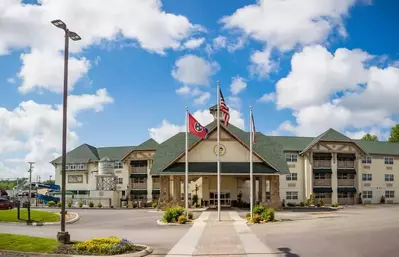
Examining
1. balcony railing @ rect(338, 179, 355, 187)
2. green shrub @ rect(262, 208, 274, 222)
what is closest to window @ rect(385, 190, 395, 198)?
balcony railing @ rect(338, 179, 355, 187)

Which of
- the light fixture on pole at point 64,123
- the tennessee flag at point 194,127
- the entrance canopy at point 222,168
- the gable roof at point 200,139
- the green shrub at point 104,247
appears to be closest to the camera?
the green shrub at point 104,247

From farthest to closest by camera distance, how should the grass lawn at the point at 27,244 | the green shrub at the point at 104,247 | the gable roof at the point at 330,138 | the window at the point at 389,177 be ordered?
1. the window at the point at 389,177
2. the gable roof at the point at 330,138
3. the grass lawn at the point at 27,244
4. the green shrub at the point at 104,247

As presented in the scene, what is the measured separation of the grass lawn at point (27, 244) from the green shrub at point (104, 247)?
1.10 meters

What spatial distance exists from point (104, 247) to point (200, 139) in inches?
1188

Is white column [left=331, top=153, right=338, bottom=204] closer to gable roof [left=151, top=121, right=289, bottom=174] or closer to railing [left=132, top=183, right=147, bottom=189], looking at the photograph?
gable roof [left=151, top=121, right=289, bottom=174]

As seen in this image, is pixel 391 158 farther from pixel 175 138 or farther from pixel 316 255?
pixel 316 255

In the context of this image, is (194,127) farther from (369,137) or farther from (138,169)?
(369,137)

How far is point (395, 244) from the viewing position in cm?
1934

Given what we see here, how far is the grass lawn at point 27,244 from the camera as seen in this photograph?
18.1 metres

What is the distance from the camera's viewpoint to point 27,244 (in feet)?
62.9

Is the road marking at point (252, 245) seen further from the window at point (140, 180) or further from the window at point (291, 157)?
the window at point (140, 180)

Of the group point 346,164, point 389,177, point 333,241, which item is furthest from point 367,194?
point 333,241

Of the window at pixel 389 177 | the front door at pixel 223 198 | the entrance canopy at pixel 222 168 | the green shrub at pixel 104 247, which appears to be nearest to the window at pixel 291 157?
the front door at pixel 223 198

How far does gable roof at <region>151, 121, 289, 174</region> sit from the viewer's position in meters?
47.5
